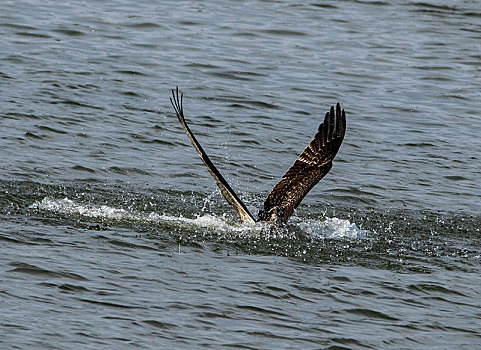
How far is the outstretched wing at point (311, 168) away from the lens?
29.4 ft

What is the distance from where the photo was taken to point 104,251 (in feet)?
27.1

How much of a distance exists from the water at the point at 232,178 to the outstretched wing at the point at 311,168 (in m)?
0.27

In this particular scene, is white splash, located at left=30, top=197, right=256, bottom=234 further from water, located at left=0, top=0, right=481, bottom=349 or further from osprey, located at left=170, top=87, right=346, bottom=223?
osprey, located at left=170, top=87, right=346, bottom=223

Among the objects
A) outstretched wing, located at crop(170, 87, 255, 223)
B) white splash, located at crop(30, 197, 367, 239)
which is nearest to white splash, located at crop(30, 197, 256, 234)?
white splash, located at crop(30, 197, 367, 239)

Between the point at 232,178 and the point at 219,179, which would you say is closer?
the point at 219,179

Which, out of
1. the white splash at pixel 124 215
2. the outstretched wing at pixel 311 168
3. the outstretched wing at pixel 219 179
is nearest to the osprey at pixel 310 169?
the outstretched wing at pixel 311 168

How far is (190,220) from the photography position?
9.43 metres

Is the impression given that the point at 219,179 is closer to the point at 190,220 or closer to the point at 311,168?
the point at 311,168

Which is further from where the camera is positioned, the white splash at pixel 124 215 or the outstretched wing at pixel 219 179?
the white splash at pixel 124 215

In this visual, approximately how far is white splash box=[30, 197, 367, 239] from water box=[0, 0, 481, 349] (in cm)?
3

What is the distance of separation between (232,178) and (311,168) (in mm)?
2812

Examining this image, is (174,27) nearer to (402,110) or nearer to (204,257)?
(402,110)

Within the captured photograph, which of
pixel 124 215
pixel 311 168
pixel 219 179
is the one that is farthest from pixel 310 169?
pixel 124 215

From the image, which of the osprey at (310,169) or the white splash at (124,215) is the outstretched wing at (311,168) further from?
the white splash at (124,215)
